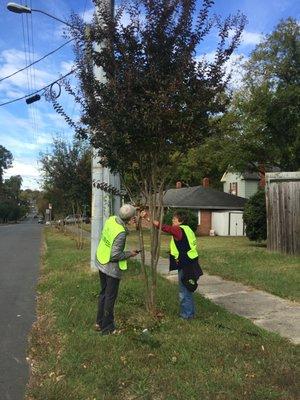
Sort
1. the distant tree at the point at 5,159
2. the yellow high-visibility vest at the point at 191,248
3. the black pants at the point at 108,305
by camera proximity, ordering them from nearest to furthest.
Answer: the black pants at the point at 108,305 → the yellow high-visibility vest at the point at 191,248 → the distant tree at the point at 5,159

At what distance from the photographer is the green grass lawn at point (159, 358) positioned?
5.06m

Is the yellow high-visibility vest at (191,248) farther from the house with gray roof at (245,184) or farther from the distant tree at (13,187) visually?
the distant tree at (13,187)

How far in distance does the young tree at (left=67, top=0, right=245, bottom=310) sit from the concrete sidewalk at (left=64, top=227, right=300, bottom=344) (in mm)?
Answer: 1625

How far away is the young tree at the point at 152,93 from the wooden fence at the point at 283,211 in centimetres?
892

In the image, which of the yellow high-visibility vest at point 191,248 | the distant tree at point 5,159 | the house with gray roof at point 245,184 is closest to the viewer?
the yellow high-visibility vest at point 191,248

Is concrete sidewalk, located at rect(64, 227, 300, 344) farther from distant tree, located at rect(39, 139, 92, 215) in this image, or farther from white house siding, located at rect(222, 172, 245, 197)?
white house siding, located at rect(222, 172, 245, 197)

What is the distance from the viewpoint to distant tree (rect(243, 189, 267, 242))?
2011 cm

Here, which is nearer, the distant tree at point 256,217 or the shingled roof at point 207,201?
the distant tree at point 256,217

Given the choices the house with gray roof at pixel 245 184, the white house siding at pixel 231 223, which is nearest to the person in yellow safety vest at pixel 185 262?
the white house siding at pixel 231 223

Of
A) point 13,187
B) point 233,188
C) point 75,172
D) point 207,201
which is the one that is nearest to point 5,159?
point 13,187

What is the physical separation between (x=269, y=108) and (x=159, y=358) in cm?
2741

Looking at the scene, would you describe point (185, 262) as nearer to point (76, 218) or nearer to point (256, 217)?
point (256, 217)

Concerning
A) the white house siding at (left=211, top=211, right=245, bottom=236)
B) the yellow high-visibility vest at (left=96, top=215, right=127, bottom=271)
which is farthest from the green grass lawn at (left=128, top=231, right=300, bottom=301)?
the white house siding at (left=211, top=211, right=245, bottom=236)

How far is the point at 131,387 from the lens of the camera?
17.1 ft
